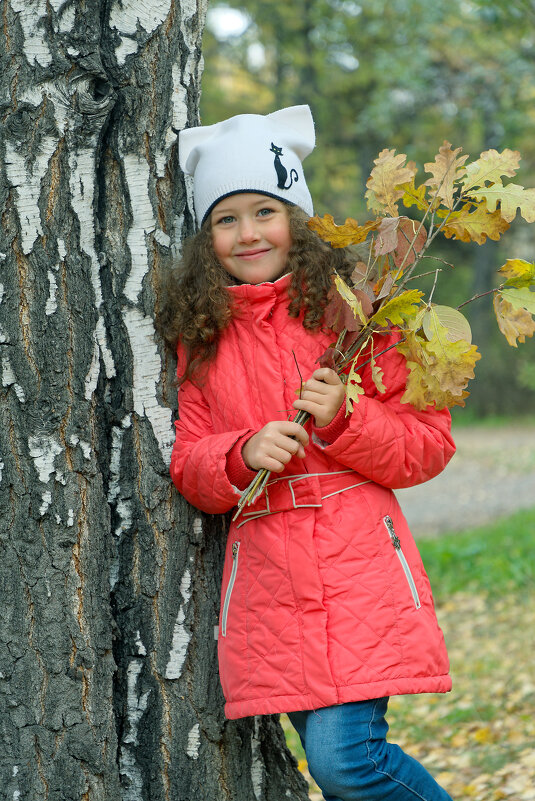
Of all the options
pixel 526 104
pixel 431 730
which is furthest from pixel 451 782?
pixel 526 104

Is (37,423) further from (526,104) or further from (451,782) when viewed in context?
(526,104)

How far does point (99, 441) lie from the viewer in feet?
8.32

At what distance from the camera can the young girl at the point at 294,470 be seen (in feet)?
7.80

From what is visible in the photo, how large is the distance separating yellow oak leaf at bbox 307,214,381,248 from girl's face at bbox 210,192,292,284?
21 centimetres

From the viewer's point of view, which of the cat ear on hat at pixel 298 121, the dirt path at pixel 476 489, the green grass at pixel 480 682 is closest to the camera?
the cat ear on hat at pixel 298 121

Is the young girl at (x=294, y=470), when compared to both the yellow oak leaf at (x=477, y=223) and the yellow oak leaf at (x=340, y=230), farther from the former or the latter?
the yellow oak leaf at (x=477, y=223)

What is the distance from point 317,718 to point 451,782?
1519 millimetres

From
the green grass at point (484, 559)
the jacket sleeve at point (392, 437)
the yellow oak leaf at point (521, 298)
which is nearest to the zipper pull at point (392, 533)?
the jacket sleeve at point (392, 437)

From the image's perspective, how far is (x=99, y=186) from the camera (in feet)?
8.29

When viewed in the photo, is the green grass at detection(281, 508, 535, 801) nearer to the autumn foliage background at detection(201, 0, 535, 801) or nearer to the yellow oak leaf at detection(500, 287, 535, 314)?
the autumn foliage background at detection(201, 0, 535, 801)

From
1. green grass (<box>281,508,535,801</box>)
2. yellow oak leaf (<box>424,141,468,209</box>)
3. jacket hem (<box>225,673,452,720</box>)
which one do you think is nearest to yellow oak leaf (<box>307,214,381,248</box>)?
yellow oak leaf (<box>424,141,468,209</box>)

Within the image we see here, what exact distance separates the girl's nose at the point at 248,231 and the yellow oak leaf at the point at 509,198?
0.65 metres

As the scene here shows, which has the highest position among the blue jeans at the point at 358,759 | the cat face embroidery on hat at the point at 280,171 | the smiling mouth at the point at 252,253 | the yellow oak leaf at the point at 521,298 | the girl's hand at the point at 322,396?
the cat face embroidery on hat at the point at 280,171

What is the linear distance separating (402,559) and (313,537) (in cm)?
26
